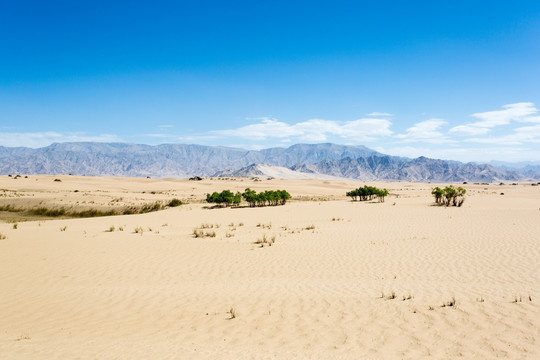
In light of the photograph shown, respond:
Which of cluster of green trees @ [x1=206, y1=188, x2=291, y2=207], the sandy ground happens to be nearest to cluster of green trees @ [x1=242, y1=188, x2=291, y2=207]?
cluster of green trees @ [x1=206, y1=188, x2=291, y2=207]

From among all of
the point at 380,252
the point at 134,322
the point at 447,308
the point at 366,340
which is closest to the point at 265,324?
the point at 366,340

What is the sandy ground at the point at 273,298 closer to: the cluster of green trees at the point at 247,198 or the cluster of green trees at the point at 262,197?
the cluster of green trees at the point at 247,198

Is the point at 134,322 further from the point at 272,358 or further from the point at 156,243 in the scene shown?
the point at 156,243

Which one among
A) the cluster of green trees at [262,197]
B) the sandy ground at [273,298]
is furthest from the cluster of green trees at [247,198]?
the sandy ground at [273,298]

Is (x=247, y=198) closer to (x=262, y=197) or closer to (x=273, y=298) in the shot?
(x=262, y=197)

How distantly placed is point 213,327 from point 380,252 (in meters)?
7.78

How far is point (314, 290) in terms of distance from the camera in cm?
812

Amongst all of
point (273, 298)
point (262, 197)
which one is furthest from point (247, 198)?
point (273, 298)

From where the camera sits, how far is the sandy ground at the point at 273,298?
5.50 m

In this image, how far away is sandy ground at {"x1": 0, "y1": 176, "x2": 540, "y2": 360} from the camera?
5.50 metres

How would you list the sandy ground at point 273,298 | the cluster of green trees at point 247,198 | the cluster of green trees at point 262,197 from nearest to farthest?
1. the sandy ground at point 273,298
2. the cluster of green trees at point 247,198
3. the cluster of green trees at point 262,197

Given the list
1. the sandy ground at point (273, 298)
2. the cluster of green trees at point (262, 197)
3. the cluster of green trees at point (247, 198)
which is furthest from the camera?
the cluster of green trees at point (262, 197)

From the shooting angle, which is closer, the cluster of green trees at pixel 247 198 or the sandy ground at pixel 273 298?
the sandy ground at pixel 273 298

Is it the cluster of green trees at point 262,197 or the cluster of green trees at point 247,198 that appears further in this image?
the cluster of green trees at point 262,197
